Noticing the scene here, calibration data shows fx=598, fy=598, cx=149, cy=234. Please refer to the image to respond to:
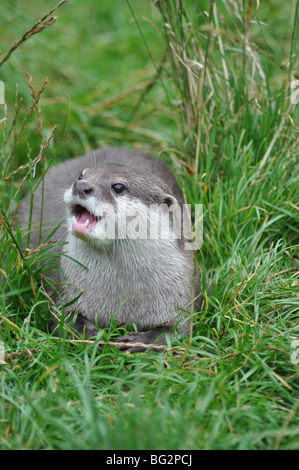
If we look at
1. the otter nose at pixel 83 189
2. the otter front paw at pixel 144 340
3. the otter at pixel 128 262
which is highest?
the otter nose at pixel 83 189

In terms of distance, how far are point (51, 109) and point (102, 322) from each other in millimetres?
2149

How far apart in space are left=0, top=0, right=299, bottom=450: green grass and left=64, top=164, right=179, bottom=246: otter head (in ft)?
0.79

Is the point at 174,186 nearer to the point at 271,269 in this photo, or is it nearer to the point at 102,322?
the point at 271,269

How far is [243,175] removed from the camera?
10.5ft

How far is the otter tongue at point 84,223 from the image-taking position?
2369 millimetres

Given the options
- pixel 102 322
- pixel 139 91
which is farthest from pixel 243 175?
pixel 139 91

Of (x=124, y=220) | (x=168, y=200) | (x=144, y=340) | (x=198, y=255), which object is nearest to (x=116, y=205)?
(x=124, y=220)

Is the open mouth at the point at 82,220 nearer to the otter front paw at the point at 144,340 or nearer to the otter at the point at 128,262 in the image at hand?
the otter at the point at 128,262

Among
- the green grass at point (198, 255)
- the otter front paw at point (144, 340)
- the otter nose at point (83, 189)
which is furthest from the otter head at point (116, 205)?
the otter front paw at point (144, 340)

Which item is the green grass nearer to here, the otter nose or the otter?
the otter

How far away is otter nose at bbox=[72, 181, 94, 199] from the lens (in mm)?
2363

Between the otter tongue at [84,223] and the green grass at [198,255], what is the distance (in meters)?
0.28

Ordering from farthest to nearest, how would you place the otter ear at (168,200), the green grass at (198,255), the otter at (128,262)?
the otter ear at (168,200), the otter at (128,262), the green grass at (198,255)

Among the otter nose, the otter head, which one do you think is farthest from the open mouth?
the otter nose
